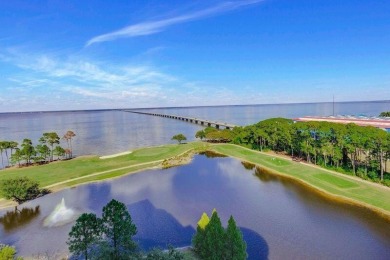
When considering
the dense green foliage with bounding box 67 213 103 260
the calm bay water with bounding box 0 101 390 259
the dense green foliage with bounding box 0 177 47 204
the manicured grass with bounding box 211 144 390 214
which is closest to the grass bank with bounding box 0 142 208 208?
the dense green foliage with bounding box 0 177 47 204

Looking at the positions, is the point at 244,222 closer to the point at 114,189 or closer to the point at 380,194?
the point at 380,194

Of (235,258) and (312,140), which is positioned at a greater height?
(312,140)

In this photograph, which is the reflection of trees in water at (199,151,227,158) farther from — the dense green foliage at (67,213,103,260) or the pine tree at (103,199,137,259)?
the pine tree at (103,199,137,259)

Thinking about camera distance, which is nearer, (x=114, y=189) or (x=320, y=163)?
(x=114, y=189)

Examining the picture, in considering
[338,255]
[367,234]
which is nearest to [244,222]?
[338,255]

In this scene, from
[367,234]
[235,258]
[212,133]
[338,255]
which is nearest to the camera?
[235,258]

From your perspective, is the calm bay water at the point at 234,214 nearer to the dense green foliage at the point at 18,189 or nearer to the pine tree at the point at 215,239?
the dense green foliage at the point at 18,189

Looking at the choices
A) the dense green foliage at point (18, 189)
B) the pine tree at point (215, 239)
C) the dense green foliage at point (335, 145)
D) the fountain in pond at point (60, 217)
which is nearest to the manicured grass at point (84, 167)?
the dense green foliage at point (18, 189)

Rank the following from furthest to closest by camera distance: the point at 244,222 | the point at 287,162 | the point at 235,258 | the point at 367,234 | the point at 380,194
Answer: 1. the point at 287,162
2. the point at 380,194
3. the point at 244,222
4. the point at 367,234
5. the point at 235,258
